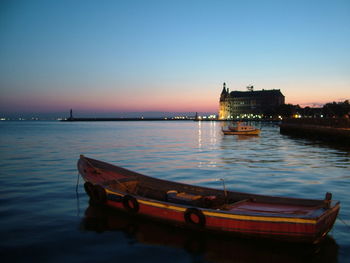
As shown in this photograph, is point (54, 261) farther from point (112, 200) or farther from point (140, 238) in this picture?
point (112, 200)

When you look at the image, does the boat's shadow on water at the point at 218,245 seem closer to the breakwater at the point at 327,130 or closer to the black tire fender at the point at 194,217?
the black tire fender at the point at 194,217

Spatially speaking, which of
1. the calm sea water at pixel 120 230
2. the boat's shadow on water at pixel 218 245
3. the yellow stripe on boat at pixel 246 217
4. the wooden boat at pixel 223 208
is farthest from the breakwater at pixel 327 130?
the yellow stripe on boat at pixel 246 217

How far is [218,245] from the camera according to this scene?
10141mm

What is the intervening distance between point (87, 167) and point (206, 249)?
27.0 feet

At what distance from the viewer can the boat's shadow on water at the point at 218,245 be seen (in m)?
A: 9.39

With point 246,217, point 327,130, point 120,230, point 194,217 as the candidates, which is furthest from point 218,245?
point 327,130

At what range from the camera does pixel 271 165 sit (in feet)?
90.3

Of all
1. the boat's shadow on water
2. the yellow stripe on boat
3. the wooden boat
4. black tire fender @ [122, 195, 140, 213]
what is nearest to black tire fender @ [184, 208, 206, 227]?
the wooden boat

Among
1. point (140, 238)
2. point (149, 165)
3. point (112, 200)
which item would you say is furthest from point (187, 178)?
point (140, 238)

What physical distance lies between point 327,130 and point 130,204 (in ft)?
175

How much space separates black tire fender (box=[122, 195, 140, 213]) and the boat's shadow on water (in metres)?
0.54

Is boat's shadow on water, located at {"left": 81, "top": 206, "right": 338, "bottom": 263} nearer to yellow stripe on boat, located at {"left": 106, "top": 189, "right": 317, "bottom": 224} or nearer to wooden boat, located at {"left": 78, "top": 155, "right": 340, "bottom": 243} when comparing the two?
wooden boat, located at {"left": 78, "top": 155, "right": 340, "bottom": 243}

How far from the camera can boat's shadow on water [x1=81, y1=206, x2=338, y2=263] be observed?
9391 millimetres

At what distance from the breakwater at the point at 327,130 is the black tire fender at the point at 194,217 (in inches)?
1647
